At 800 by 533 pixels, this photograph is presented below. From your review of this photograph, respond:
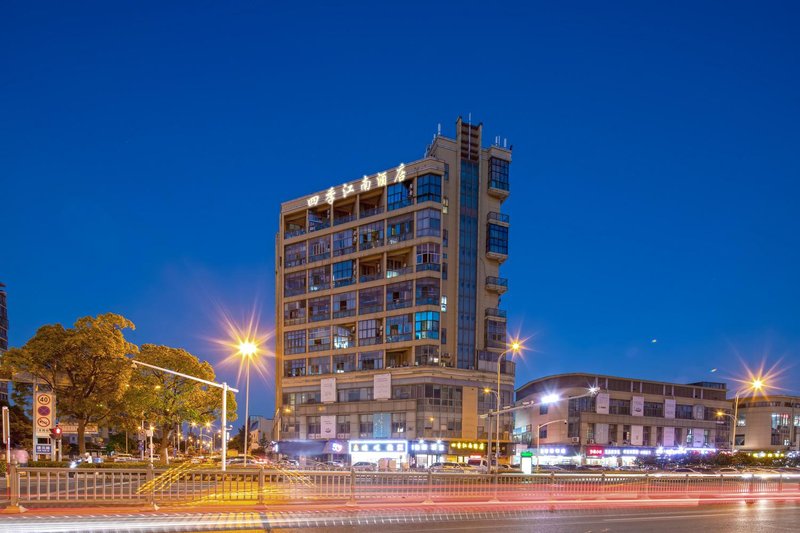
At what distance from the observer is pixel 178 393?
51219 mm

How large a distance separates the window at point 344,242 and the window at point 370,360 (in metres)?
12.8

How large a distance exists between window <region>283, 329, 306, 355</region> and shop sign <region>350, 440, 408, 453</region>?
15.3 meters

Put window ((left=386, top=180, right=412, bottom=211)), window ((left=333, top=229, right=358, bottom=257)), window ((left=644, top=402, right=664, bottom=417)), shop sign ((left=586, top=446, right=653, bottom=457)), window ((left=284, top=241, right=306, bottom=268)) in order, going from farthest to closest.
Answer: window ((left=644, top=402, right=664, bottom=417)) → shop sign ((left=586, top=446, right=653, bottom=457)) → window ((left=284, top=241, right=306, bottom=268)) → window ((left=333, top=229, right=358, bottom=257)) → window ((left=386, top=180, right=412, bottom=211))

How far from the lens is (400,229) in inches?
2854

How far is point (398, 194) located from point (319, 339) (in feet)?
69.4

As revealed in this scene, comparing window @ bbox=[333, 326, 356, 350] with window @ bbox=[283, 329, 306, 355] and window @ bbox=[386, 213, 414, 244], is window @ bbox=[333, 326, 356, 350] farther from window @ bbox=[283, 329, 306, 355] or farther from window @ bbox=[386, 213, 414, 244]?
window @ bbox=[386, 213, 414, 244]

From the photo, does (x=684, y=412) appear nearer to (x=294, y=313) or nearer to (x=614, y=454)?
(x=614, y=454)

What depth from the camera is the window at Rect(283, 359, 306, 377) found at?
7981 centimetres

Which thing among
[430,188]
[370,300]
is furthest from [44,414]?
[430,188]

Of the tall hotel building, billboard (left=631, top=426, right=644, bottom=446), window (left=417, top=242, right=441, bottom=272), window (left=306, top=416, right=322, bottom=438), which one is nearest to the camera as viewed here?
the tall hotel building

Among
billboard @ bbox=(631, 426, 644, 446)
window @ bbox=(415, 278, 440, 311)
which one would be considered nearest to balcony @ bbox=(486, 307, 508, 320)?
window @ bbox=(415, 278, 440, 311)

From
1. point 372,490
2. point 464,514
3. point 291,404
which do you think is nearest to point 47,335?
point 372,490

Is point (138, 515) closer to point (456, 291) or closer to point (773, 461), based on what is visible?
point (456, 291)

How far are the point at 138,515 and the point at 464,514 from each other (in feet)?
30.9
